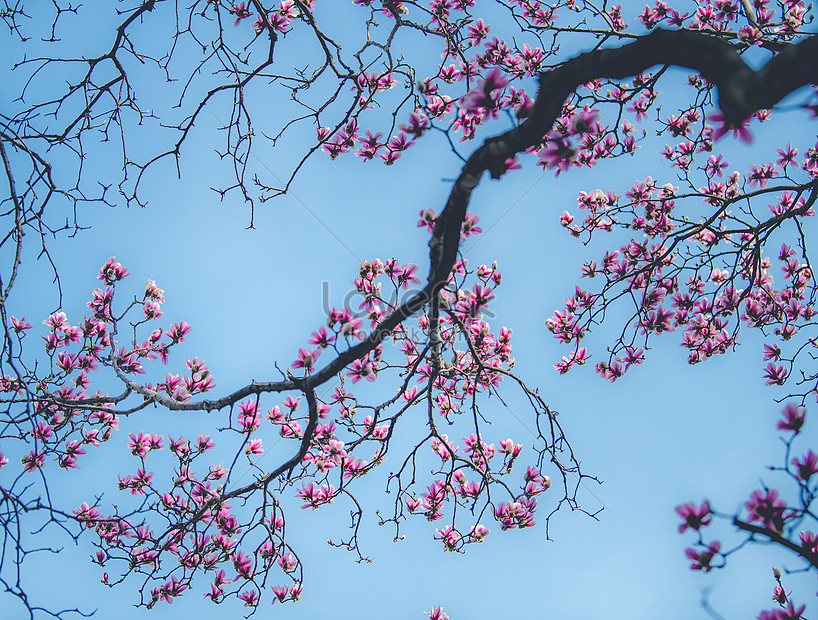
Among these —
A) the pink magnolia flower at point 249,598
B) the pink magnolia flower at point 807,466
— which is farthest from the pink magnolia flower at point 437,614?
the pink magnolia flower at point 807,466

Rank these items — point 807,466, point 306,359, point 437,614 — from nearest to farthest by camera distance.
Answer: point 807,466
point 306,359
point 437,614

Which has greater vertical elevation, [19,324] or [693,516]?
[19,324]

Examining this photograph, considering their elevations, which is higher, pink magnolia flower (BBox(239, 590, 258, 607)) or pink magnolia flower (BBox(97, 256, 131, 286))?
pink magnolia flower (BBox(97, 256, 131, 286))

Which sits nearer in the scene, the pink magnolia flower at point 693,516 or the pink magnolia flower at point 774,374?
the pink magnolia flower at point 693,516

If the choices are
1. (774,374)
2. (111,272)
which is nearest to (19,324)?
(111,272)

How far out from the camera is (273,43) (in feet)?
10.3

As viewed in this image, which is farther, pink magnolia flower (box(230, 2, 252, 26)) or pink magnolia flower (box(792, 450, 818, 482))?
pink magnolia flower (box(230, 2, 252, 26))

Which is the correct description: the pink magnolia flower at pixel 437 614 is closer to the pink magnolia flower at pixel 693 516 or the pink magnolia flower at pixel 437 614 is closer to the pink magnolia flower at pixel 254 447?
the pink magnolia flower at pixel 254 447

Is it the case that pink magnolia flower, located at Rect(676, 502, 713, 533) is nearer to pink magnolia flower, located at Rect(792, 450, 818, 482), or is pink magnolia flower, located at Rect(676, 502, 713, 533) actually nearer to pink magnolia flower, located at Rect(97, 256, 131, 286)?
pink magnolia flower, located at Rect(792, 450, 818, 482)

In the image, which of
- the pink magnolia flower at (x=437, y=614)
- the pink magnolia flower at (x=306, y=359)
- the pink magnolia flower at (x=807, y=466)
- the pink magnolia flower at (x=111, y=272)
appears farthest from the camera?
the pink magnolia flower at (x=437, y=614)

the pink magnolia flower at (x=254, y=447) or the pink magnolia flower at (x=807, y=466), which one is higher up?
the pink magnolia flower at (x=254, y=447)

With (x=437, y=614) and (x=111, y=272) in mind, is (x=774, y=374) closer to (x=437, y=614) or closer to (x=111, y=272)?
(x=437, y=614)

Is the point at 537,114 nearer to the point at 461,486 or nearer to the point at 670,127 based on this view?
the point at 461,486

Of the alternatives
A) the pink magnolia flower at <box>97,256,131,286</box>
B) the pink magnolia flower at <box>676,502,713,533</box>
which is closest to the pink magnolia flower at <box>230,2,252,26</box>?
the pink magnolia flower at <box>97,256,131,286</box>
